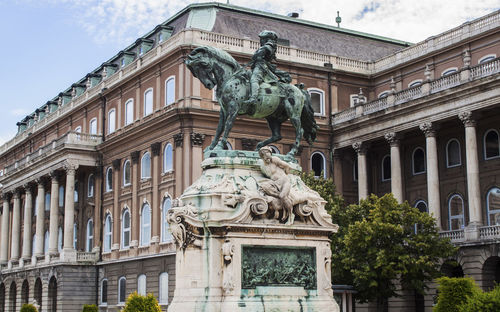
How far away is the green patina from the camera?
12.5 metres

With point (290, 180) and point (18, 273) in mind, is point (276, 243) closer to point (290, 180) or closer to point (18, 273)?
point (290, 180)

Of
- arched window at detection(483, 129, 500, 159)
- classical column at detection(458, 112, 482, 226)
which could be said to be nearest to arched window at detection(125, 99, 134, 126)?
classical column at detection(458, 112, 482, 226)

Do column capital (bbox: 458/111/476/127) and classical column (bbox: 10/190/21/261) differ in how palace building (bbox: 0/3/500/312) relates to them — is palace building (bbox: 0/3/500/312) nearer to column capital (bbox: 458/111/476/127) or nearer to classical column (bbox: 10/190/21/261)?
column capital (bbox: 458/111/476/127)

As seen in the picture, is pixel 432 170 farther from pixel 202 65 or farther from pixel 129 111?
pixel 202 65

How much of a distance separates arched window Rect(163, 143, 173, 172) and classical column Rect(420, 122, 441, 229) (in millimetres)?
16491

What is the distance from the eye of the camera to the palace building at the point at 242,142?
47.5m

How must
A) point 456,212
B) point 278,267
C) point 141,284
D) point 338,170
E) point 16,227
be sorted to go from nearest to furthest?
point 278,267, point 456,212, point 141,284, point 338,170, point 16,227

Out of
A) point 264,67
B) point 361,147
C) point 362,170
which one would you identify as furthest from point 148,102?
point 264,67

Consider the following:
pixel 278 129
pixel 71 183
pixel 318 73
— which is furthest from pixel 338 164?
pixel 278 129

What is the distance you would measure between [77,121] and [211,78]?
56895 mm

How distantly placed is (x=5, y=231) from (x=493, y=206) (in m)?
49.0

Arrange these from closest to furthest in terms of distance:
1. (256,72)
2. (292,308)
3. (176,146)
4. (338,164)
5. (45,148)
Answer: (292,308) < (256,72) < (176,146) < (338,164) < (45,148)

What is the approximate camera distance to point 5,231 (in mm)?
77375

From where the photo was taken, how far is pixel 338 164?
56.8 metres
